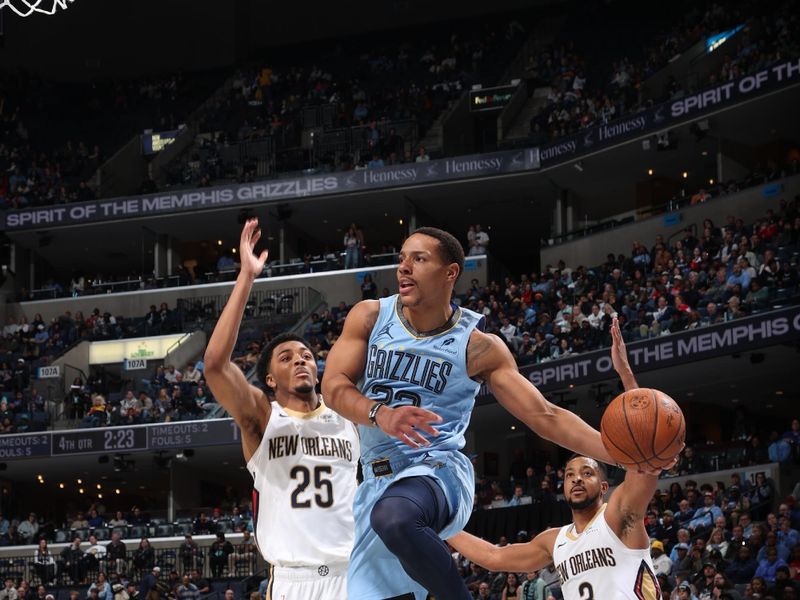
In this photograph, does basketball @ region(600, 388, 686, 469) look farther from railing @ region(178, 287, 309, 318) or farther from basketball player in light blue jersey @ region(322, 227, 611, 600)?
railing @ region(178, 287, 309, 318)

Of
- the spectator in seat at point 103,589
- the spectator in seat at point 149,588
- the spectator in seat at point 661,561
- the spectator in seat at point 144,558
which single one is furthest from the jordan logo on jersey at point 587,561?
the spectator in seat at point 144,558

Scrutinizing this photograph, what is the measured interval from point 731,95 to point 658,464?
28130mm

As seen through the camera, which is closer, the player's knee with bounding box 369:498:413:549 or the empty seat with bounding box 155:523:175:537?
the player's knee with bounding box 369:498:413:549

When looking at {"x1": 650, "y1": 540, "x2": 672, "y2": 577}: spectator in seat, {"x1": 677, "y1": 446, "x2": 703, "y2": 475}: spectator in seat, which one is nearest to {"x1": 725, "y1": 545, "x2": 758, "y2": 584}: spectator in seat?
{"x1": 650, "y1": 540, "x2": 672, "y2": 577}: spectator in seat

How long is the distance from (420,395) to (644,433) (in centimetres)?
109

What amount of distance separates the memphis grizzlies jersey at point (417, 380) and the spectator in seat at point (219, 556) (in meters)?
23.0

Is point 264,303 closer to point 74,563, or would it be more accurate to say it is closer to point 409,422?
point 74,563

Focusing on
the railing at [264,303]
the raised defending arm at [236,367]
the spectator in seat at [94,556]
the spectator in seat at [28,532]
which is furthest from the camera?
the railing at [264,303]

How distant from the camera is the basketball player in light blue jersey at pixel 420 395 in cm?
589

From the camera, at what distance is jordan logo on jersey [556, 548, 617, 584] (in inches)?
326

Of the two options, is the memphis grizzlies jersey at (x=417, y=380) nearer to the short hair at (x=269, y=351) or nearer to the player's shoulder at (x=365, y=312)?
the player's shoulder at (x=365, y=312)

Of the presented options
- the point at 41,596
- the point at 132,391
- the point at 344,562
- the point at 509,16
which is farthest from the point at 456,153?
the point at 344,562

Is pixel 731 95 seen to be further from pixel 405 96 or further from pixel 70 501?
pixel 70 501

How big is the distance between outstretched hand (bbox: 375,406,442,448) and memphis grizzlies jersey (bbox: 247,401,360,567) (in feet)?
7.80
